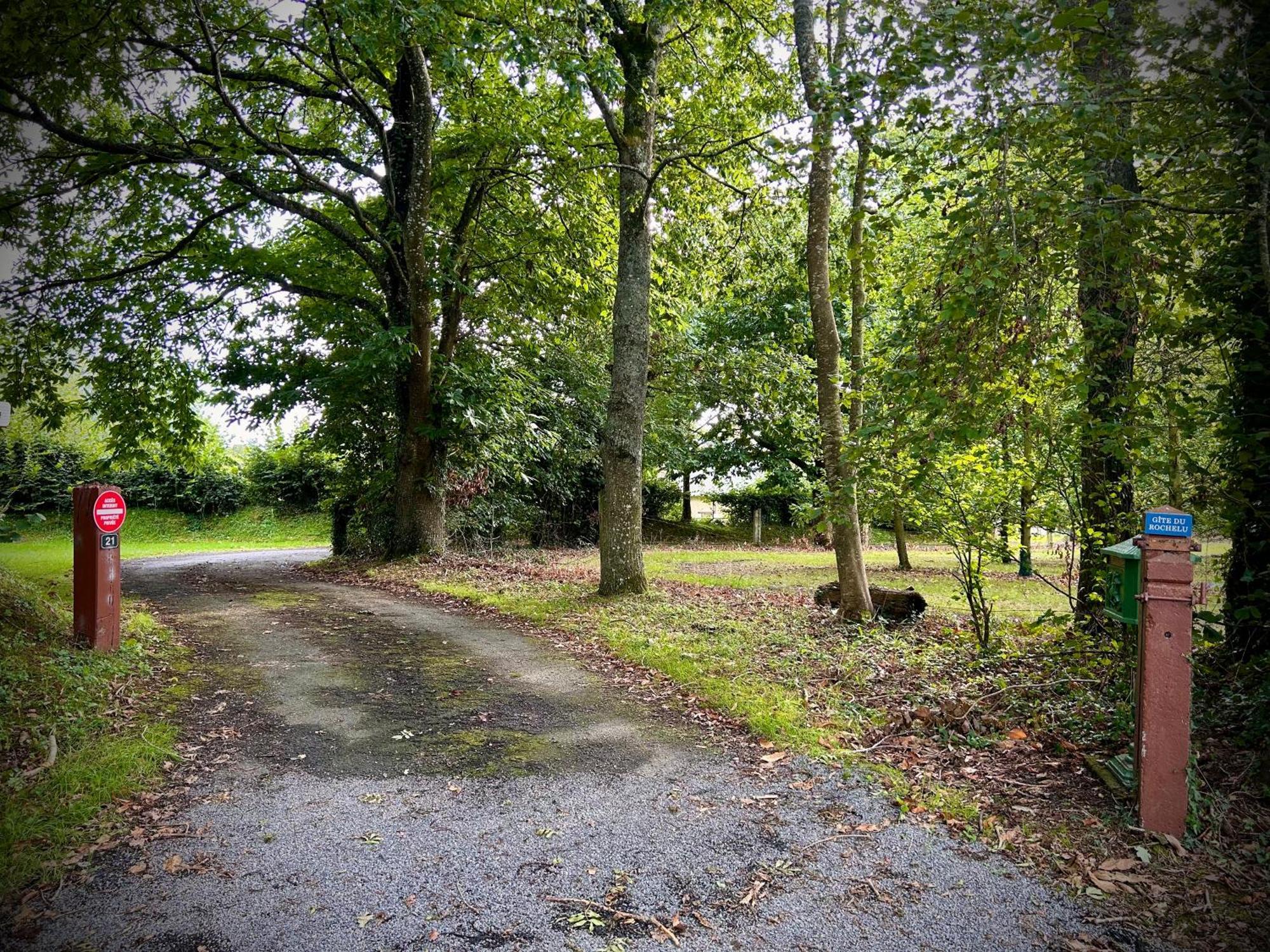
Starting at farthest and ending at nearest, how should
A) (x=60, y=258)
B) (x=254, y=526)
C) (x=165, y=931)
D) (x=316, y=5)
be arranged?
1. (x=254, y=526)
2. (x=60, y=258)
3. (x=316, y=5)
4. (x=165, y=931)

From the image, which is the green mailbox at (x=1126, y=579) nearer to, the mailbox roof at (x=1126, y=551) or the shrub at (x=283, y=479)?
the mailbox roof at (x=1126, y=551)

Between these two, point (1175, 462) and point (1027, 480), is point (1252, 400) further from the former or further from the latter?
point (1027, 480)

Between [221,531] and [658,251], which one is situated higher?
[658,251]

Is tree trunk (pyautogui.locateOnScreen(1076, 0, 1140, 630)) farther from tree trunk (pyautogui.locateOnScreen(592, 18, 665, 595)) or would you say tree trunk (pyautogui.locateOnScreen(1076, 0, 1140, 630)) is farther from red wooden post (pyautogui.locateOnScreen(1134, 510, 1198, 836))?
tree trunk (pyautogui.locateOnScreen(592, 18, 665, 595))

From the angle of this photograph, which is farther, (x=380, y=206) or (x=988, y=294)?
(x=380, y=206)

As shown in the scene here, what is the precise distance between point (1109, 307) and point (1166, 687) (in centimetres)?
323

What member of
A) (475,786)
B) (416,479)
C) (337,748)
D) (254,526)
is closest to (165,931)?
(475,786)

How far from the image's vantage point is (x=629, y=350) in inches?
390

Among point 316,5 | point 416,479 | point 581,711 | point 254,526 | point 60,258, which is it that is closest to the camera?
point 581,711

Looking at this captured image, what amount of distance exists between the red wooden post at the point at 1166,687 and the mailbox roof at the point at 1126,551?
17cm

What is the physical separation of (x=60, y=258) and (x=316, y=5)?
595 centimetres

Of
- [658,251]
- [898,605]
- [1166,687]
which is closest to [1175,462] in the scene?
[1166,687]

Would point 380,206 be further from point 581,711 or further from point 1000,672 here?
point 1000,672

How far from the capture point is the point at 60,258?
11.1 meters
